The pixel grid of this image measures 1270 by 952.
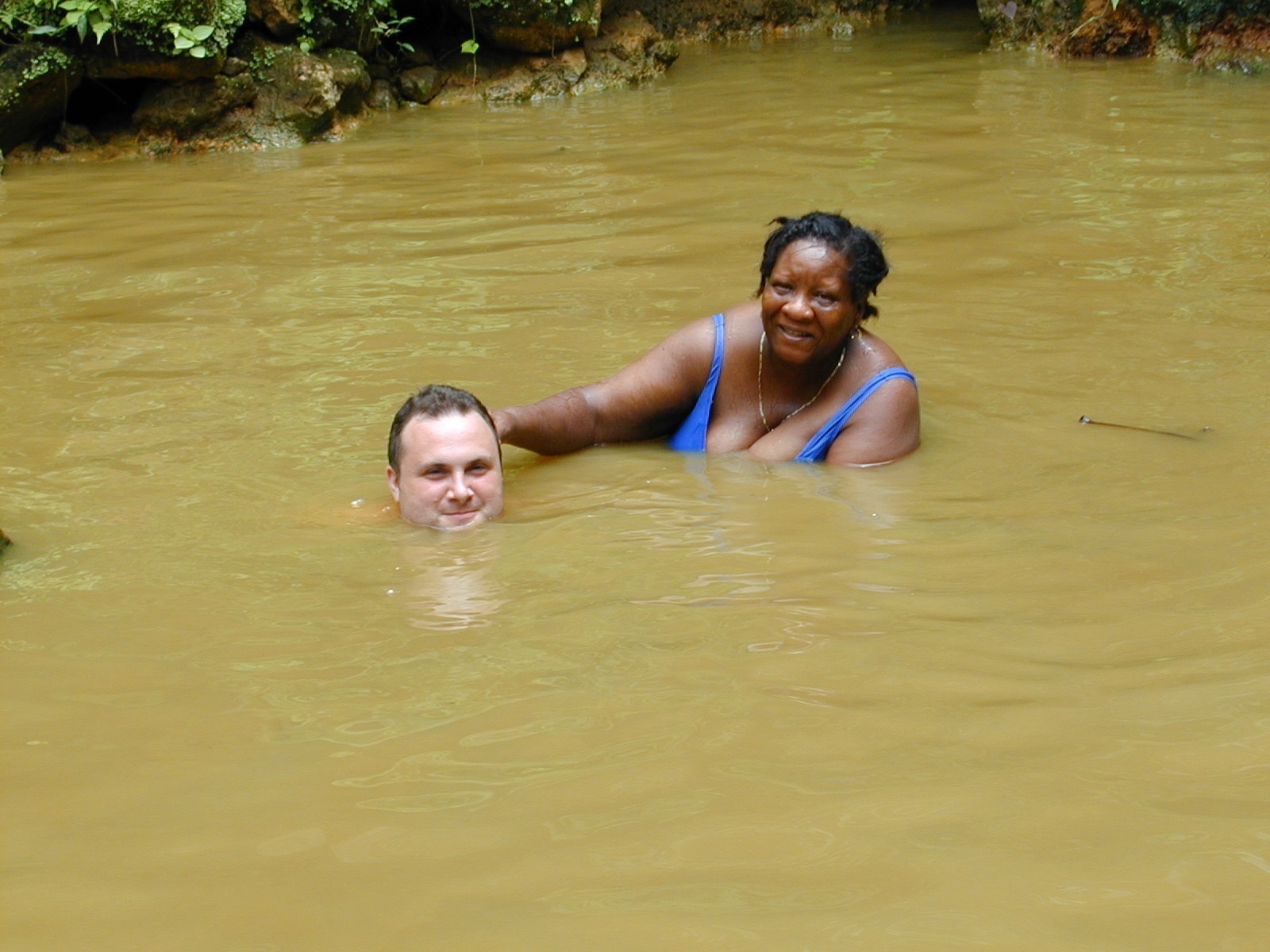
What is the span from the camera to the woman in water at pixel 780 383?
453cm

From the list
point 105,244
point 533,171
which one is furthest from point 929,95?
point 105,244

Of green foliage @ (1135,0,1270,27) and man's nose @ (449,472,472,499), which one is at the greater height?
green foliage @ (1135,0,1270,27)

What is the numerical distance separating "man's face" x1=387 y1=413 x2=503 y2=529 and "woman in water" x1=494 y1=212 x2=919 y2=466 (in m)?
0.27

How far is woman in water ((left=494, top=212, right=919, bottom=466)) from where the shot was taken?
453 centimetres

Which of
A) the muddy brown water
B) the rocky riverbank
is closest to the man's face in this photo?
the muddy brown water

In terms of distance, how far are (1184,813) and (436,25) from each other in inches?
410

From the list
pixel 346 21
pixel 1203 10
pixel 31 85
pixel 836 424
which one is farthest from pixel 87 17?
pixel 1203 10

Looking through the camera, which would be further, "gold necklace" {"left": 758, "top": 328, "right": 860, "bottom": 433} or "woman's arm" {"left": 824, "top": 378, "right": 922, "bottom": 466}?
"gold necklace" {"left": 758, "top": 328, "right": 860, "bottom": 433}

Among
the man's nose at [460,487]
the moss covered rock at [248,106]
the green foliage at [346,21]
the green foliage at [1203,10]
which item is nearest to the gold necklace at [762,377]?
the man's nose at [460,487]

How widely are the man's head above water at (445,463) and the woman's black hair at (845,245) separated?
1079mm

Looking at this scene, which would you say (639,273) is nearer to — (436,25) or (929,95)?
(929,95)

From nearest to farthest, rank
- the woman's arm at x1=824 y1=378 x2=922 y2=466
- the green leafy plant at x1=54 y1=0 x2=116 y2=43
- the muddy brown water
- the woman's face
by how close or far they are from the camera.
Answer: the muddy brown water
the woman's face
the woman's arm at x1=824 y1=378 x2=922 y2=466
the green leafy plant at x1=54 y1=0 x2=116 y2=43

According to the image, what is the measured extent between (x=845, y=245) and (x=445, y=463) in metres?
1.41

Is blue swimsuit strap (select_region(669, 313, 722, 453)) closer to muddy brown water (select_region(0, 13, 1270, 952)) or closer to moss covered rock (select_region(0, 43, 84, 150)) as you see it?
muddy brown water (select_region(0, 13, 1270, 952))
